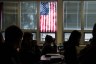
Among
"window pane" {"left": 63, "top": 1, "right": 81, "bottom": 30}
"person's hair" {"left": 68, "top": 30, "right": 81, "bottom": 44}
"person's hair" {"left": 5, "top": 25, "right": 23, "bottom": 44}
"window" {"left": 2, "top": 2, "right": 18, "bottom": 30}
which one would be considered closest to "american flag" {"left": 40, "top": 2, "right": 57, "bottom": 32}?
"window pane" {"left": 63, "top": 1, "right": 81, "bottom": 30}

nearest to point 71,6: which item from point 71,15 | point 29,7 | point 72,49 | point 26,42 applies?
point 71,15

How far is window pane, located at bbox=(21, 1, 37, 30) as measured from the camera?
10859 millimetres

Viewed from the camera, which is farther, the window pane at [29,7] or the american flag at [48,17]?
the window pane at [29,7]

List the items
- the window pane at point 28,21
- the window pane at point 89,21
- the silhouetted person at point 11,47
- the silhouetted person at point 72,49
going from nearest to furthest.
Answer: the silhouetted person at point 11,47 < the silhouetted person at point 72,49 < the window pane at point 89,21 < the window pane at point 28,21

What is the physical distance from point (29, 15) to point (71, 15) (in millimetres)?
1607

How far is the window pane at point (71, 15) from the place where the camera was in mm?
10719

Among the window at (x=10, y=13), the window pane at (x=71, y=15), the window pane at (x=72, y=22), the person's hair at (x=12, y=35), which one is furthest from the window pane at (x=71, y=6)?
the person's hair at (x=12, y=35)

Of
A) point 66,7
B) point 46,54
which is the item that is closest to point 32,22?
point 66,7

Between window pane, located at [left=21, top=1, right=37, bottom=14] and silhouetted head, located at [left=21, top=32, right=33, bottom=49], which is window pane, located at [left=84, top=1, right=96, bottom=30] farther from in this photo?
silhouetted head, located at [left=21, top=32, right=33, bottom=49]

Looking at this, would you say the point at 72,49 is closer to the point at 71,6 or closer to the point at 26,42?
the point at 26,42

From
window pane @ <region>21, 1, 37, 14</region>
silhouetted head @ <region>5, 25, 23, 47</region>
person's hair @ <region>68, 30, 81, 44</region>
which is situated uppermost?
window pane @ <region>21, 1, 37, 14</region>

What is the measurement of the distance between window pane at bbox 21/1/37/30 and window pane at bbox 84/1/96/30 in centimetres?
193

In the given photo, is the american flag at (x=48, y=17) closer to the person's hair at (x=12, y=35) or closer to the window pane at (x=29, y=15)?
the window pane at (x=29, y=15)

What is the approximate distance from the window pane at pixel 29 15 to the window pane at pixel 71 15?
115 cm
